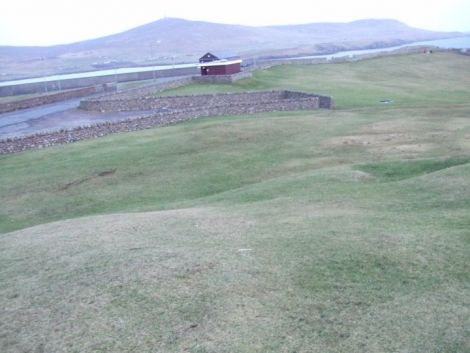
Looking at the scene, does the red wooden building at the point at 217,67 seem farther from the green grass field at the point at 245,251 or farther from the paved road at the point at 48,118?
the green grass field at the point at 245,251

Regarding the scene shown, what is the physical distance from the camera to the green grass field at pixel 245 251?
7703 millimetres

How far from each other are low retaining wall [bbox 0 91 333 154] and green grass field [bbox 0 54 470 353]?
463 cm

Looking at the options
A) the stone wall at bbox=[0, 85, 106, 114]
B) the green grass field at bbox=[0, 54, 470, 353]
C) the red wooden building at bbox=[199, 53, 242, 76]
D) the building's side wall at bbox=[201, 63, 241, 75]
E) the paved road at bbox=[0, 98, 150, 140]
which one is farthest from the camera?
the building's side wall at bbox=[201, 63, 241, 75]

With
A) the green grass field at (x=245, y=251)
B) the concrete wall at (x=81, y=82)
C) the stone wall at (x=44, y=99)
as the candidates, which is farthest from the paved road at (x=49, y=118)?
the concrete wall at (x=81, y=82)

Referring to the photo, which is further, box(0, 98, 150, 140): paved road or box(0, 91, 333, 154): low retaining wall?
box(0, 98, 150, 140): paved road

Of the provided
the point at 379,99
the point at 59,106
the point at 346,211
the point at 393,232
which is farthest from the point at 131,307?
the point at 59,106

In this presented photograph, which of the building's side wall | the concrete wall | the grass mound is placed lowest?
the grass mound

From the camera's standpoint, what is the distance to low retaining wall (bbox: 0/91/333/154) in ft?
98.5

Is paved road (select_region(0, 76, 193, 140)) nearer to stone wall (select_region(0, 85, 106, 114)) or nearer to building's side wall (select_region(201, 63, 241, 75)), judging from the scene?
stone wall (select_region(0, 85, 106, 114))

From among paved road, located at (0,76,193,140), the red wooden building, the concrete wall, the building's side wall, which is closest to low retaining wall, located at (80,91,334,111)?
paved road, located at (0,76,193,140)

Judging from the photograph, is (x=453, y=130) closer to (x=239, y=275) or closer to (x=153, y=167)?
(x=153, y=167)

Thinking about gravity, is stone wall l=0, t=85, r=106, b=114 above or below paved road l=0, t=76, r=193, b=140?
above

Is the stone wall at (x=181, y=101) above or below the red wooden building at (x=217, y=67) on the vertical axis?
below

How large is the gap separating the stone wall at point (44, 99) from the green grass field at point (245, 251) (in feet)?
76.4
